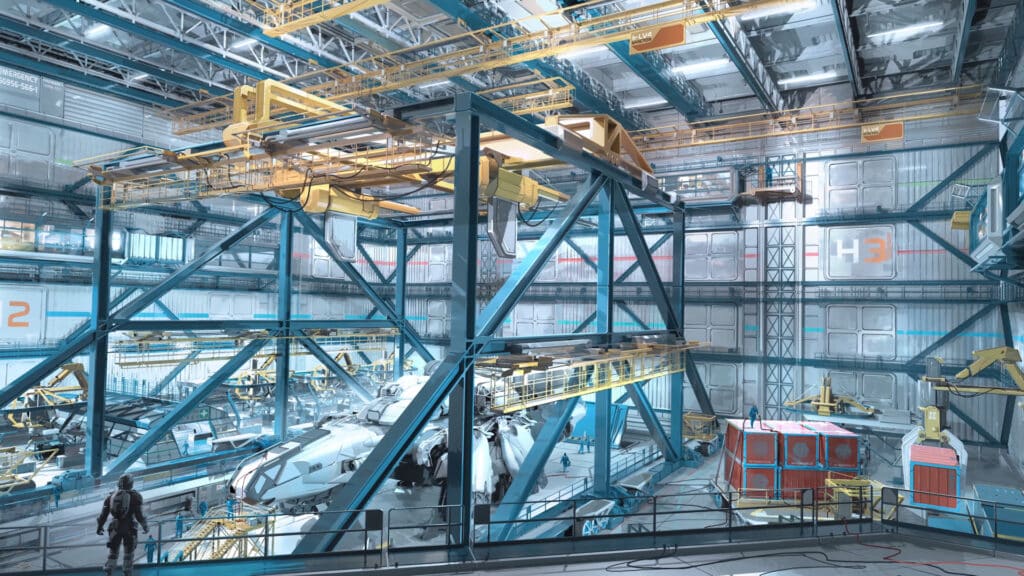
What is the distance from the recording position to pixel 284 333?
20.8 m

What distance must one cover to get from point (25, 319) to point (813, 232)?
33.1 metres

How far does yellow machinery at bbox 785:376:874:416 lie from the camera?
23000 millimetres

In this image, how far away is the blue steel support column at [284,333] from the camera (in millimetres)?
20719

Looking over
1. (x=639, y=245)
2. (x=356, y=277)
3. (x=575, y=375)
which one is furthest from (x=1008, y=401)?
(x=356, y=277)

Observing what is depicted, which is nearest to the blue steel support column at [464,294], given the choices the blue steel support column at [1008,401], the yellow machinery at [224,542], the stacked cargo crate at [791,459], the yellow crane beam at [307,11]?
the yellow machinery at [224,542]

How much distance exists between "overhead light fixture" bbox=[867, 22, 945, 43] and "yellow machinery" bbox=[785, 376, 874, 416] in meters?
12.7

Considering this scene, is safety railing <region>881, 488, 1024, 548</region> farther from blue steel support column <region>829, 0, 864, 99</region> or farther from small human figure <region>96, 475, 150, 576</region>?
blue steel support column <region>829, 0, 864, 99</region>

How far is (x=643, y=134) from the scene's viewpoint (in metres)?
27.1

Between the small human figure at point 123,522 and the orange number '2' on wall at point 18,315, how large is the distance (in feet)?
72.6

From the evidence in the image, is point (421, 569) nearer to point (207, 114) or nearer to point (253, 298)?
point (207, 114)

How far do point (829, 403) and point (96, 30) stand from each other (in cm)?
2958

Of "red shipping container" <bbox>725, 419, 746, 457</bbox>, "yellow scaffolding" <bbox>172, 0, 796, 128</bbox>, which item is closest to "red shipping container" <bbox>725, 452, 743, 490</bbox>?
"red shipping container" <bbox>725, 419, 746, 457</bbox>

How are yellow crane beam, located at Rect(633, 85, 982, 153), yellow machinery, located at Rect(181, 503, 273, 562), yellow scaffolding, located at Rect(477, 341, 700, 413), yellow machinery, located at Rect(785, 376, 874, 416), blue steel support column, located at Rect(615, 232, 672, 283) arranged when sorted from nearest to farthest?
yellow scaffolding, located at Rect(477, 341, 700, 413), yellow machinery, located at Rect(181, 503, 273, 562), yellow crane beam, located at Rect(633, 85, 982, 153), yellow machinery, located at Rect(785, 376, 874, 416), blue steel support column, located at Rect(615, 232, 672, 283)

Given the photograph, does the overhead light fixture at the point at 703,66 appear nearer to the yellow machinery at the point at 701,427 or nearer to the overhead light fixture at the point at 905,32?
the overhead light fixture at the point at 905,32
